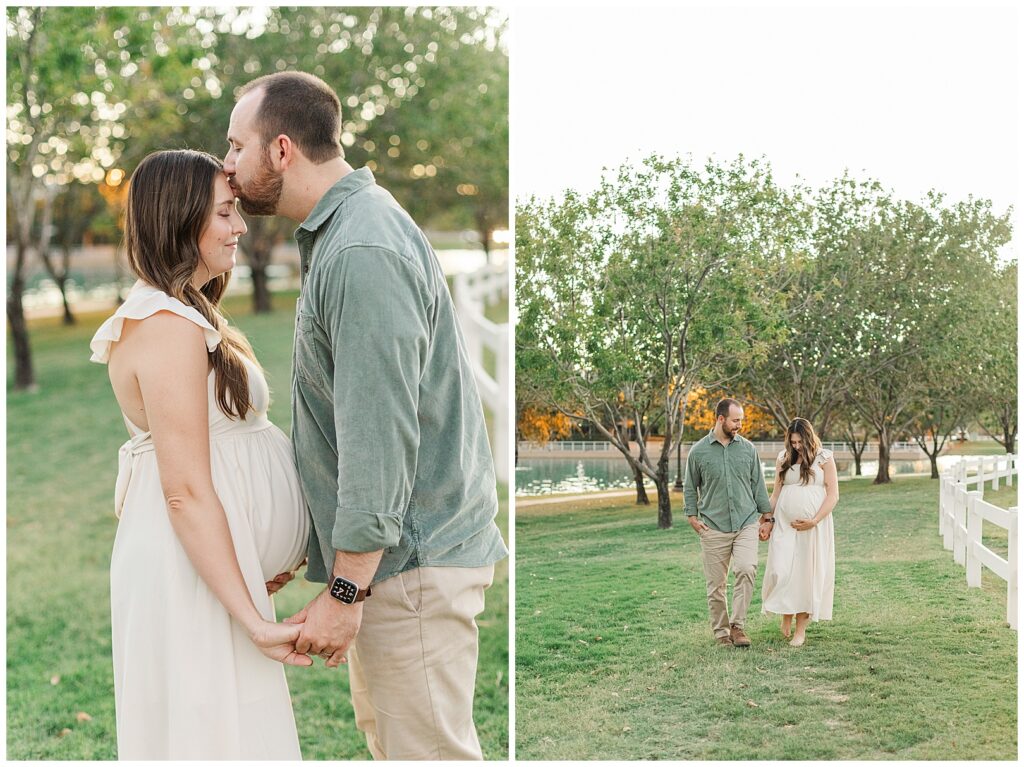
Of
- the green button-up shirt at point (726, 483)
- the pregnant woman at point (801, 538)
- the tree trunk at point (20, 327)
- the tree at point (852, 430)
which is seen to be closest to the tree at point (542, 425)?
the green button-up shirt at point (726, 483)

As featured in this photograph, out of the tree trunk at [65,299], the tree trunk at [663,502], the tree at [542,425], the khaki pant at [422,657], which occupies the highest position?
the tree trunk at [65,299]

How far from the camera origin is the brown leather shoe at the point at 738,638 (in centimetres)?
259

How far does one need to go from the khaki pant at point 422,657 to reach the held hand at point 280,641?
4.3 inches

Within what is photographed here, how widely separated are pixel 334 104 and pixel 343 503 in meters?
0.72

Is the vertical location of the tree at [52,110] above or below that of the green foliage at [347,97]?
below

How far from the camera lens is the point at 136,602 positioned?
1.82 metres

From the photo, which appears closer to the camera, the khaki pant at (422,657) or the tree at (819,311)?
the khaki pant at (422,657)

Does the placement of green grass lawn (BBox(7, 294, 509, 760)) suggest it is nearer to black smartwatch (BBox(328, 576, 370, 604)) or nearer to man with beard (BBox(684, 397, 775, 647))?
man with beard (BBox(684, 397, 775, 647))

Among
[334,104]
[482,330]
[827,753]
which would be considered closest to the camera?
[334,104]

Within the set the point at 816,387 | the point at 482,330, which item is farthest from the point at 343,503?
the point at 482,330

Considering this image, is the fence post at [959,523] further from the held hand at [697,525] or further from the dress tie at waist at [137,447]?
the dress tie at waist at [137,447]

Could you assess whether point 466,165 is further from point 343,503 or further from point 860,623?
point 343,503

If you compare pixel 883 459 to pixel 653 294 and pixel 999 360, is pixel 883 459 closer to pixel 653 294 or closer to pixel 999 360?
pixel 999 360

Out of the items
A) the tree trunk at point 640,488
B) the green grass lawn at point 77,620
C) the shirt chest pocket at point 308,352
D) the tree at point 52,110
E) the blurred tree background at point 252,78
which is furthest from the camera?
the blurred tree background at point 252,78
